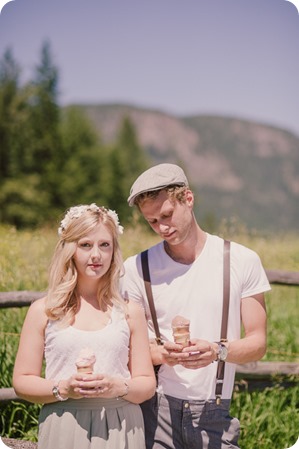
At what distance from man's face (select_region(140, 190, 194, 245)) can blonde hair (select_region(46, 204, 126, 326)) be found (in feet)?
0.69

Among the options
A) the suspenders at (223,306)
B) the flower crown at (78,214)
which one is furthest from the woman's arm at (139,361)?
the flower crown at (78,214)

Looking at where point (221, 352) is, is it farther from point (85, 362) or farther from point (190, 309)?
point (85, 362)

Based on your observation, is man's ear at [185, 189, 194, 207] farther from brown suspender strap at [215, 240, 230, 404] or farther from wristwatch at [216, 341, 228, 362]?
wristwatch at [216, 341, 228, 362]

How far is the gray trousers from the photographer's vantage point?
2936mm

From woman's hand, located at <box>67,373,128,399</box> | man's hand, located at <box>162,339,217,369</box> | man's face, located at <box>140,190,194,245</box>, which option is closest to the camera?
woman's hand, located at <box>67,373,128,399</box>

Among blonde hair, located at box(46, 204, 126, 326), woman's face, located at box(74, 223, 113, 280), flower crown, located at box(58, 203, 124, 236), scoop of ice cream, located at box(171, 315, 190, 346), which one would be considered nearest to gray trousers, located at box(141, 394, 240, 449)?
scoop of ice cream, located at box(171, 315, 190, 346)

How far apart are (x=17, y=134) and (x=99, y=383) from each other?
38.1 m

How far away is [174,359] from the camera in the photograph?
275 centimetres

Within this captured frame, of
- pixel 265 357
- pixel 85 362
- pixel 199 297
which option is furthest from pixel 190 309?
pixel 265 357

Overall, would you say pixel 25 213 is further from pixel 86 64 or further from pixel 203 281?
pixel 86 64

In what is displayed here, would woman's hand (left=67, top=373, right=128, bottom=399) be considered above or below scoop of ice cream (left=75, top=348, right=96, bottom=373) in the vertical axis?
below

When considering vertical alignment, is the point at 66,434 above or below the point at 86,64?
below

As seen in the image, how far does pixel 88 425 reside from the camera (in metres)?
2.67

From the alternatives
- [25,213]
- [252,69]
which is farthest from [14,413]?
[252,69]
